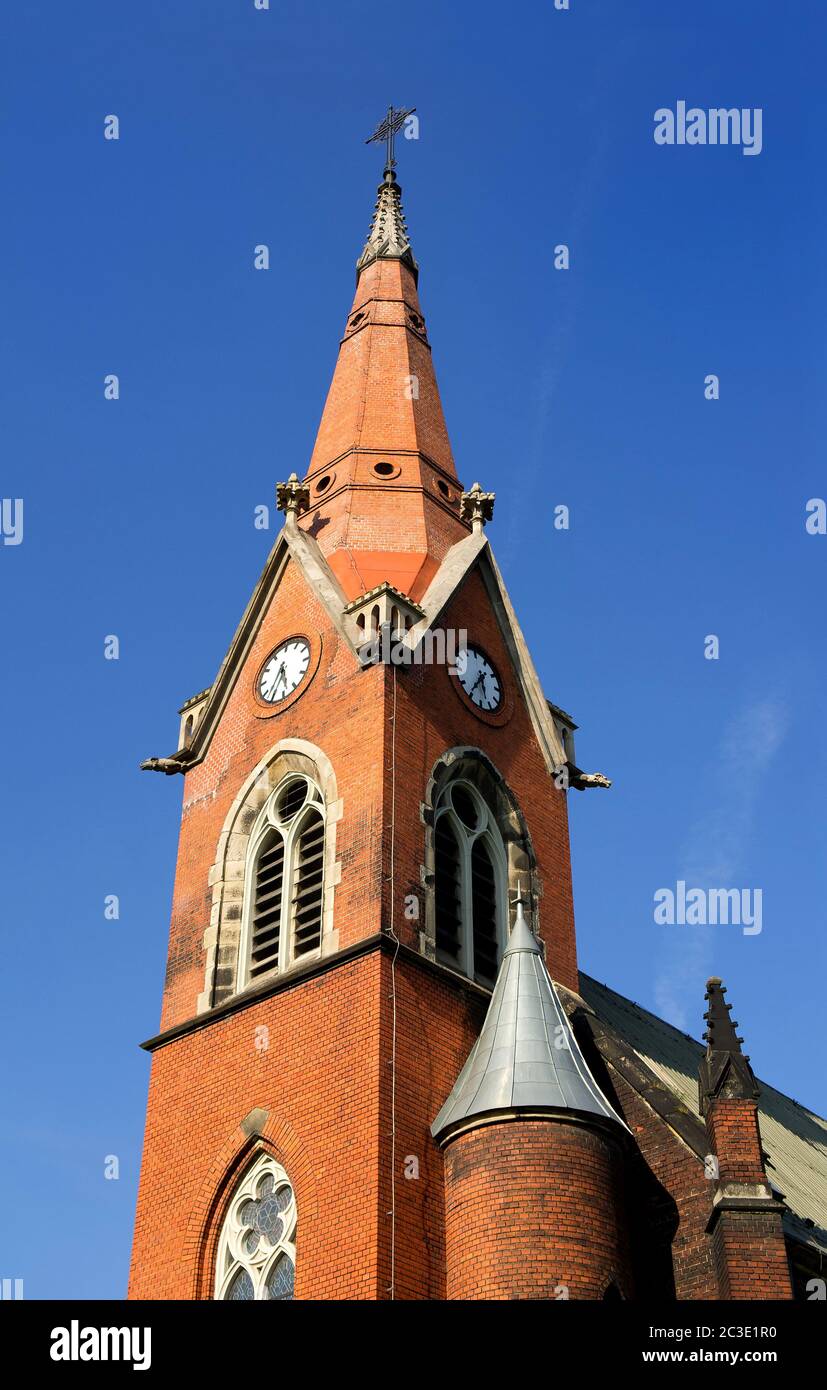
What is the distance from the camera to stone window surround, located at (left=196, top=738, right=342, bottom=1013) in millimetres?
29188

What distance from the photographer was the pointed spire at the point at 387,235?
4403 cm

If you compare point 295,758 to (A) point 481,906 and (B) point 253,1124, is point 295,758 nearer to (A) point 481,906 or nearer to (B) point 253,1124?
(A) point 481,906

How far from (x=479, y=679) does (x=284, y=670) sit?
3.60m

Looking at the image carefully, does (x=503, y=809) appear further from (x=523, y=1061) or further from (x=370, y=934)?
(x=523, y=1061)

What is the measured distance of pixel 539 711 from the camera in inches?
1356

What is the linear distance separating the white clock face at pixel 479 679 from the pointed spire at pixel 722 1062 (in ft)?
26.2

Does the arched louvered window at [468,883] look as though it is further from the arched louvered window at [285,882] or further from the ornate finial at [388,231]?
the ornate finial at [388,231]

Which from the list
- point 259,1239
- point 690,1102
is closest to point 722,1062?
point 690,1102

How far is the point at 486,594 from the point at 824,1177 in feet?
45.3

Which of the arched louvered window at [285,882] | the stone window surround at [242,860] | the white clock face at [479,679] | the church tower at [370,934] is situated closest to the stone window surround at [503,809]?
the church tower at [370,934]

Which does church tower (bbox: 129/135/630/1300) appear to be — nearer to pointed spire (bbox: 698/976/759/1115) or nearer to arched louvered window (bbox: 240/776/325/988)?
arched louvered window (bbox: 240/776/325/988)

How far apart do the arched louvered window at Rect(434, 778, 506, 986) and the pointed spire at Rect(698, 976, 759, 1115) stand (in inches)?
167

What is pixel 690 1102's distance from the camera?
31.3m

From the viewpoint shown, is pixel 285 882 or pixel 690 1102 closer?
pixel 285 882
